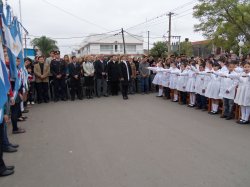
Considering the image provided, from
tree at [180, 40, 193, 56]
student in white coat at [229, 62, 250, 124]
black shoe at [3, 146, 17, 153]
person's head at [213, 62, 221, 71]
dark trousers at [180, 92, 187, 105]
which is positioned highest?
tree at [180, 40, 193, 56]

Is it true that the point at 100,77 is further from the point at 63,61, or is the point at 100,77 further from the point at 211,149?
the point at 211,149

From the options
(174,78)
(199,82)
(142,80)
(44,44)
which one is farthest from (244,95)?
(44,44)

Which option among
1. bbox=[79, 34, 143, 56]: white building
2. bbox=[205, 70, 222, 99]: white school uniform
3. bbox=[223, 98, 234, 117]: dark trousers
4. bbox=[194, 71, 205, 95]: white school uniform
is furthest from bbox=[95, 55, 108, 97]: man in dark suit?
bbox=[79, 34, 143, 56]: white building

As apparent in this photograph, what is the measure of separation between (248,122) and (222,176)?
14.3 ft

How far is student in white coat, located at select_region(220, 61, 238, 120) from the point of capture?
9.10 meters

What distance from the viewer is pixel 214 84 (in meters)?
9.90

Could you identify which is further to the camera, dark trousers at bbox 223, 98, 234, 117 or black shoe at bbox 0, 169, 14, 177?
dark trousers at bbox 223, 98, 234, 117

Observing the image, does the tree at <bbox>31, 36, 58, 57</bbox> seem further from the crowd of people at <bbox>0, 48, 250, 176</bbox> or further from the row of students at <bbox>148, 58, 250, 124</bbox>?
the row of students at <bbox>148, 58, 250, 124</bbox>

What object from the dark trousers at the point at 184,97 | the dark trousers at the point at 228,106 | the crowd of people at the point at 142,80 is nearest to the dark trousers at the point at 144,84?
the crowd of people at the point at 142,80

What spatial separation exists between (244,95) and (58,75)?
8.02 m

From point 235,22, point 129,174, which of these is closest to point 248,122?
point 129,174

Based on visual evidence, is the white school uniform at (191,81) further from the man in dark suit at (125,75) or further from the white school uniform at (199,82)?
the man in dark suit at (125,75)

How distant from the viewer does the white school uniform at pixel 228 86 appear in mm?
9070

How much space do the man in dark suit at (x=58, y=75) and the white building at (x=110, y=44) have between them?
2514 inches
